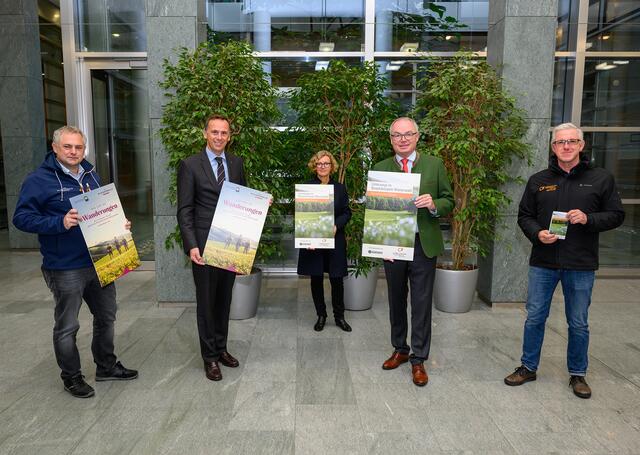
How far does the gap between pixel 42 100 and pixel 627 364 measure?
9.23m

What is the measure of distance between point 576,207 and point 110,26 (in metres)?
6.92

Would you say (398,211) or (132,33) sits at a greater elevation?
(132,33)

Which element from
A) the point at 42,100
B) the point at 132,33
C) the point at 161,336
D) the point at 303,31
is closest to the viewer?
the point at 161,336

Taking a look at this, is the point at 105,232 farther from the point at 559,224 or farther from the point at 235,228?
the point at 559,224

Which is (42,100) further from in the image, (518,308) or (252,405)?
(518,308)

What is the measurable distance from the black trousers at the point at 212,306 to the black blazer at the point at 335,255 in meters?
1.07

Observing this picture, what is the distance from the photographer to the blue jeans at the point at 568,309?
10.7ft

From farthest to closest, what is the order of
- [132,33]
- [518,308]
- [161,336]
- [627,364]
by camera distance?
[132,33]
[518,308]
[161,336]
[627,364]

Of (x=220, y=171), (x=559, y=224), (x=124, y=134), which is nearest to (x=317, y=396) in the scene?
(x=220, y=171)

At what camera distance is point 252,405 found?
3.16 m

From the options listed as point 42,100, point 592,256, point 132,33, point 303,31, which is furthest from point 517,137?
point 42,100

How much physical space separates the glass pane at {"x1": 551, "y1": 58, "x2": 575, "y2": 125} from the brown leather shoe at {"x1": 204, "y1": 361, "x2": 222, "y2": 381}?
6093 millimetres

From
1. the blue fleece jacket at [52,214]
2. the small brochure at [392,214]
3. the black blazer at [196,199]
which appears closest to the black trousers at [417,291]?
the small brochure at [392,214]

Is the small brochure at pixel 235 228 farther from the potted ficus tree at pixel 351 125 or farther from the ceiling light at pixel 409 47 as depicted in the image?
the ceiling light at pixel 409 47
